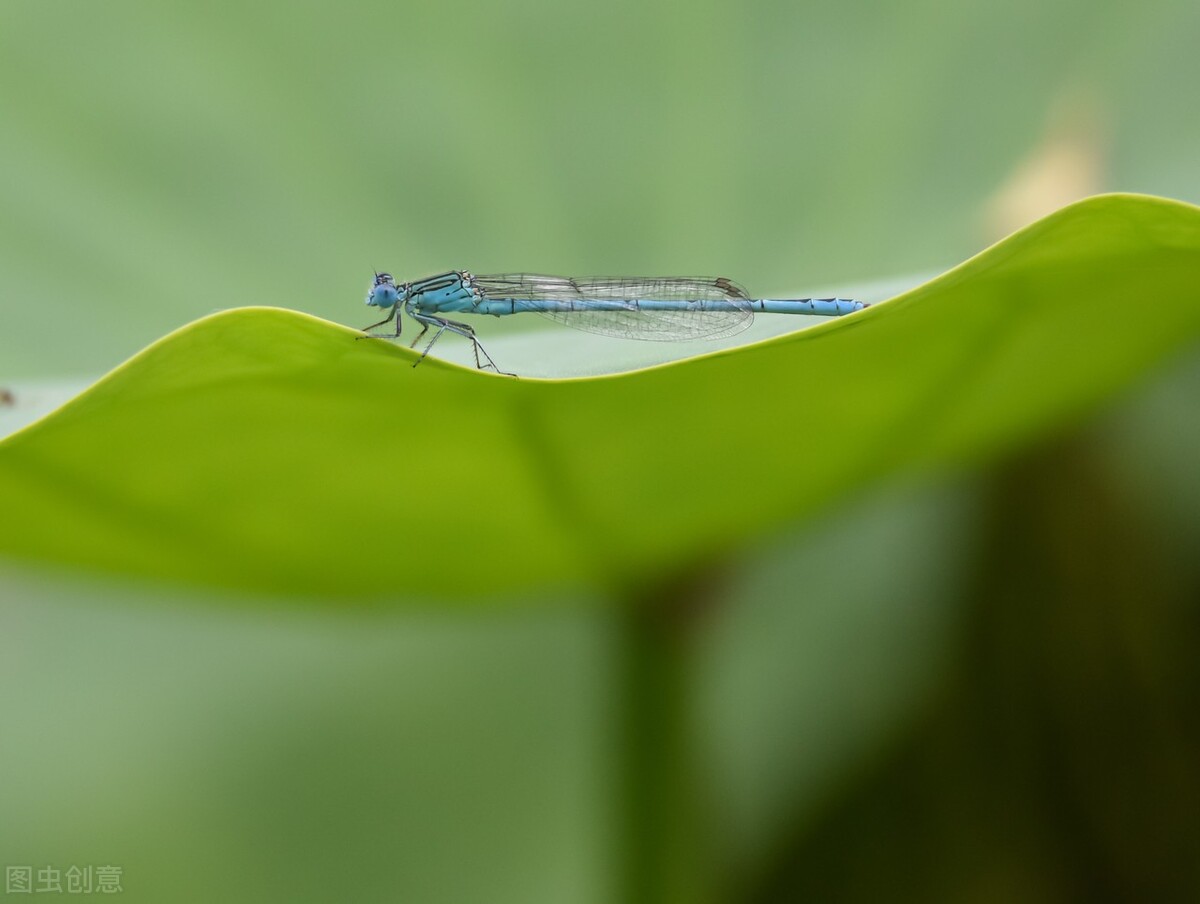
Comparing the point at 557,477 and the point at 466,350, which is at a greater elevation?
the point at 466,350

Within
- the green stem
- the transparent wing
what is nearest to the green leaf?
the green stem

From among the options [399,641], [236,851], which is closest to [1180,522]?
[399,641]

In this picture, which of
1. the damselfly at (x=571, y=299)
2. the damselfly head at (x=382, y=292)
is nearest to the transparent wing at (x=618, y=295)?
the damselfly at (x=571, y=299)

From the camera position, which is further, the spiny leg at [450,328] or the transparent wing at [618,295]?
the transparent wing at [618,295]

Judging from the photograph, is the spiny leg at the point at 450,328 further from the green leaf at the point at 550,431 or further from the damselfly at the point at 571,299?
the green leaf at the point at 550,431

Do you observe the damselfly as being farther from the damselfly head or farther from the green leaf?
the green leaf

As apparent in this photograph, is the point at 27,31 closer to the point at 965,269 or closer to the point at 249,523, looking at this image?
the point at 249,523
